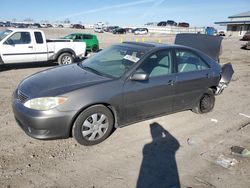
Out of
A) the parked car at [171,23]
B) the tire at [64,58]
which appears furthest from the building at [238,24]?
the tire at [64,58]

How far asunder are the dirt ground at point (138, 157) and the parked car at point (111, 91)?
0.99 ft

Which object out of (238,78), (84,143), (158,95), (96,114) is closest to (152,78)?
(158,95)

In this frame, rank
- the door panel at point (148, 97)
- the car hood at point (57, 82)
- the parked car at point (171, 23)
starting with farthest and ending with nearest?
the parked car at point (171, 23), the door panel at point (148, 97), the car hood at point (57, 82)

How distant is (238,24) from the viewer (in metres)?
58.5

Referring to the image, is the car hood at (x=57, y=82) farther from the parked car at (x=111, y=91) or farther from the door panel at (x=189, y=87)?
the door panel at (x=189, y=87)

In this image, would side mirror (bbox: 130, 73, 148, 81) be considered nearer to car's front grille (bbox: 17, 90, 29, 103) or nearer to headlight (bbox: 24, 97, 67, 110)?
headlight (bbox: 24, 97, 67, 110)

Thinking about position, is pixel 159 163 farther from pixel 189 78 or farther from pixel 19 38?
pixel 19 38

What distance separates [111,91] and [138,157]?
3.73ft

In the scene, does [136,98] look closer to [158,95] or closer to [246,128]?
[158,95]

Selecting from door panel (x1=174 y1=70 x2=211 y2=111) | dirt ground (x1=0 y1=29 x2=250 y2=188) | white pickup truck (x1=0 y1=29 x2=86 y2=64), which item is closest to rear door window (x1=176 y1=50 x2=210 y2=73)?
door panel (x1=174 y1=70 x2=211 y2=111)

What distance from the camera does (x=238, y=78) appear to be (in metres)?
10.1

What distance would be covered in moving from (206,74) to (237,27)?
6190 cm

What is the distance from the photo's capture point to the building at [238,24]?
57438 mm

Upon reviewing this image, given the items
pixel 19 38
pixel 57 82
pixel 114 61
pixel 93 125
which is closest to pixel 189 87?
pixel 114 61
